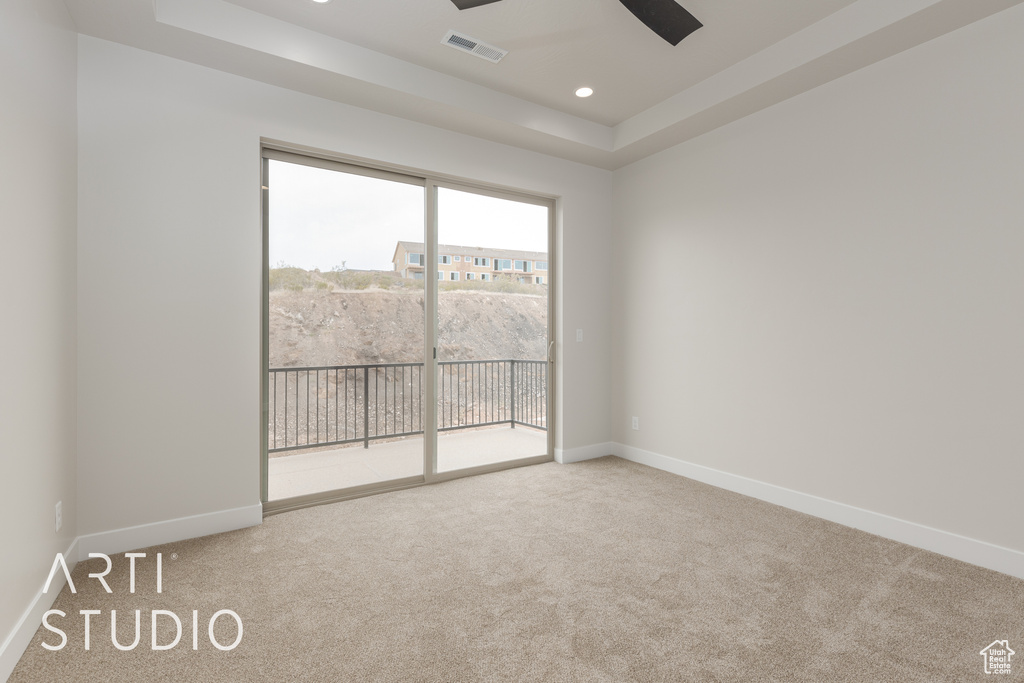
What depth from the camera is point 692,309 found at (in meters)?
3.86

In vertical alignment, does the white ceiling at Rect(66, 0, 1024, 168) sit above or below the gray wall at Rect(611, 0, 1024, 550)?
above

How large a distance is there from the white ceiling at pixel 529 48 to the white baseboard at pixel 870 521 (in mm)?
2620

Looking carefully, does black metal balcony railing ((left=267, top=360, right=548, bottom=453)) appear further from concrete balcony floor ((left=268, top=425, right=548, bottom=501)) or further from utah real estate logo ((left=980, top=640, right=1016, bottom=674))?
utah real estate logo ((left=980, top=640, right=1016, bottom=674))

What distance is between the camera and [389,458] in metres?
3.56

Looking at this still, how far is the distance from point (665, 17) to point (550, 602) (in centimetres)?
274

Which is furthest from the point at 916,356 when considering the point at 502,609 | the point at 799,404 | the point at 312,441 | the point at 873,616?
the point at 312,441

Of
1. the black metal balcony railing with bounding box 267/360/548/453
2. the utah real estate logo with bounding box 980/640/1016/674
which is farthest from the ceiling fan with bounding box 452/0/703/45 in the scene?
the utah real estate logo with bounding box 980/640/1016/674

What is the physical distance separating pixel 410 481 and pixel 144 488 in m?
1.62

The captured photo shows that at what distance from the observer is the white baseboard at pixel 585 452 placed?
4273 mm

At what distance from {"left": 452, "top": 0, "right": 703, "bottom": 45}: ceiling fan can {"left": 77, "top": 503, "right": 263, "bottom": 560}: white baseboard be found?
3.02 m

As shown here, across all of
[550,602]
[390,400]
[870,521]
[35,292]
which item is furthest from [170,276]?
[870,521]

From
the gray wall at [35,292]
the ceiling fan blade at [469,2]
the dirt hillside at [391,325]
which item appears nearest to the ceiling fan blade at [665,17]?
the ceiling fan blade at [469,2]

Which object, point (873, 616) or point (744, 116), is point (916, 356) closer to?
point (873, 616)

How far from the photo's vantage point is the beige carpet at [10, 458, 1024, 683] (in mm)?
1664
